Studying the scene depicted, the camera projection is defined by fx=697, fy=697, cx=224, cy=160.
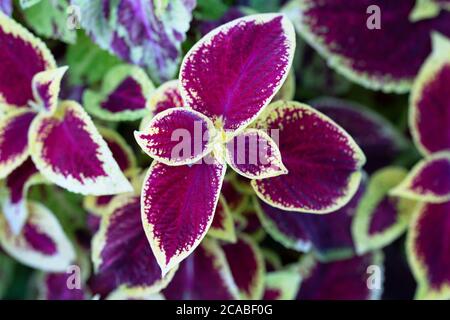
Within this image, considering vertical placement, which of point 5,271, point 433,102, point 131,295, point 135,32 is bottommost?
point 5,271

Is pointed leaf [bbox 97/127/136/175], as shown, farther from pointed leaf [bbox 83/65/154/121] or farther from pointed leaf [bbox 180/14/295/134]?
pointed leaf [bbox 180/14/295/134]

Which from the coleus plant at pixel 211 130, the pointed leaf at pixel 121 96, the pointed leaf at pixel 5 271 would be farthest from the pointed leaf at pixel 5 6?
the pointed leaf at pixel 5 271

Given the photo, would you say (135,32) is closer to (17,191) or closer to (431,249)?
(17,191)

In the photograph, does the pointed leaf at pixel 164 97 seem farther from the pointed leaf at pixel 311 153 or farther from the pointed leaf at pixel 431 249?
the pointed leaf at pixel 431 249

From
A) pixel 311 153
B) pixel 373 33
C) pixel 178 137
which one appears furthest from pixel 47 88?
pixel 373 33
